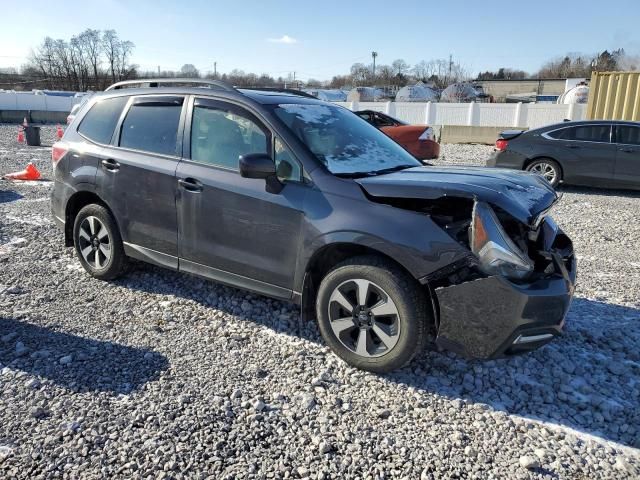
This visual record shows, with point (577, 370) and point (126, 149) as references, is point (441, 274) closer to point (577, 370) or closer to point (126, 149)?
point (577, 370)

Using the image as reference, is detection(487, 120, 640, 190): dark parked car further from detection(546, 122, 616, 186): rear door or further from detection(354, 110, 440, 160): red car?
detection(354, 110, 440, 160): red car

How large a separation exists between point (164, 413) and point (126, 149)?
102 inches

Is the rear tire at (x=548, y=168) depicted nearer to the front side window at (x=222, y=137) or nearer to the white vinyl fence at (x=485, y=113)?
the front side window at (x=222, y=137)

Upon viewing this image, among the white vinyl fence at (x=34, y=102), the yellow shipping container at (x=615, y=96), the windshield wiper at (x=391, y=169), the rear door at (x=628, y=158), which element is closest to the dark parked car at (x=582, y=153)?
the rear door at (x=628, y=158)

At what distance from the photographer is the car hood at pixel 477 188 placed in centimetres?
318

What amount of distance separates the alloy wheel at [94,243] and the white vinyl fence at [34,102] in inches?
1115

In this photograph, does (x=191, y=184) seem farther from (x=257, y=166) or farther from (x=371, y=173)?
(x=371, y=173)

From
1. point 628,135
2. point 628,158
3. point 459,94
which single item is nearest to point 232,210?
point 628,158

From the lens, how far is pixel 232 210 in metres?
3.87

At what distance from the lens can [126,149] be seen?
15.2ft

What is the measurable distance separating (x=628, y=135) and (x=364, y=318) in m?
9.31

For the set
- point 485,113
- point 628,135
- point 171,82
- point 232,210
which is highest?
point 485,113

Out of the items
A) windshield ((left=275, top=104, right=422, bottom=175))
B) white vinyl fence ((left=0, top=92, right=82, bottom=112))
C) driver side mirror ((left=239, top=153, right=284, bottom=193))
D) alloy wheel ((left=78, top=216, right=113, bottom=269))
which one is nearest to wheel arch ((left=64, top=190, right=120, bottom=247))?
alloy wheel ((left=78, top=216, right=113, bottom=269))

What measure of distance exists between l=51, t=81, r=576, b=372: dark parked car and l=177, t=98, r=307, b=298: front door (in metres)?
0.01
